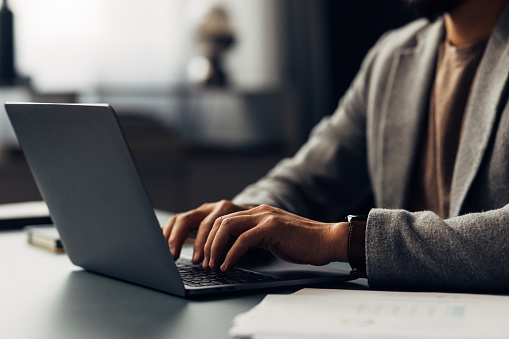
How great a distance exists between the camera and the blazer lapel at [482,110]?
119cm

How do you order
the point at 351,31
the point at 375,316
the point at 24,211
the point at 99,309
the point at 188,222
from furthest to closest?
1. the point at 351,31
2. the point at 24,211
3. the point at 188,222
4. the point at 99,309
5. the point at 375,316

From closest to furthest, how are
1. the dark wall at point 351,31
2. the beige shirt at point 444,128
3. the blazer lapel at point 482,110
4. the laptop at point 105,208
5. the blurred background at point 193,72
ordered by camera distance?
the laptop at point 105,208 → the blazer lapel at point 482,110 → the beige shirt at point 444,128 → the blurred background at point 193,72 → the dark wall at point 351,31

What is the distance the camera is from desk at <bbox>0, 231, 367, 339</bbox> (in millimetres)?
635

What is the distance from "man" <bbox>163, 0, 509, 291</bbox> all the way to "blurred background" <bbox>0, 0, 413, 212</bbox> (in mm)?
1474

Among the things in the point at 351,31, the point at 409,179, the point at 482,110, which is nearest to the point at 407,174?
the point at 409,179

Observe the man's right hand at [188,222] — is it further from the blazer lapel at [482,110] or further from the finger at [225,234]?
the blazer lapel at [482,110]

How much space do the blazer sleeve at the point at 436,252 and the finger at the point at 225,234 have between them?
151 millimetres

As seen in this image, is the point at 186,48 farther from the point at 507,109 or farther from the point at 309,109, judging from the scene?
the point at 507,109

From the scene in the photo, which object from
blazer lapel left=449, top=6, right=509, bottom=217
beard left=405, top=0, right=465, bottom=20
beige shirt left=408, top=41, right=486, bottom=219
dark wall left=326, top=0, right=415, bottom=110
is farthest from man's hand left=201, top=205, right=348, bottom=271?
dark wall left=326, top=0, right=415, bottom=110

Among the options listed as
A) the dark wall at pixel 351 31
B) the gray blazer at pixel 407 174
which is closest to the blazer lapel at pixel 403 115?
the gray blazer at pixel 407 174

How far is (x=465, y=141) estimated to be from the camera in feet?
4.04

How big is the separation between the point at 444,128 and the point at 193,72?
2.28m

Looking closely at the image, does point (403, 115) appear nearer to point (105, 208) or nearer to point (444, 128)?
point (444, 128)

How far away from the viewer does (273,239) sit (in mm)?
819
